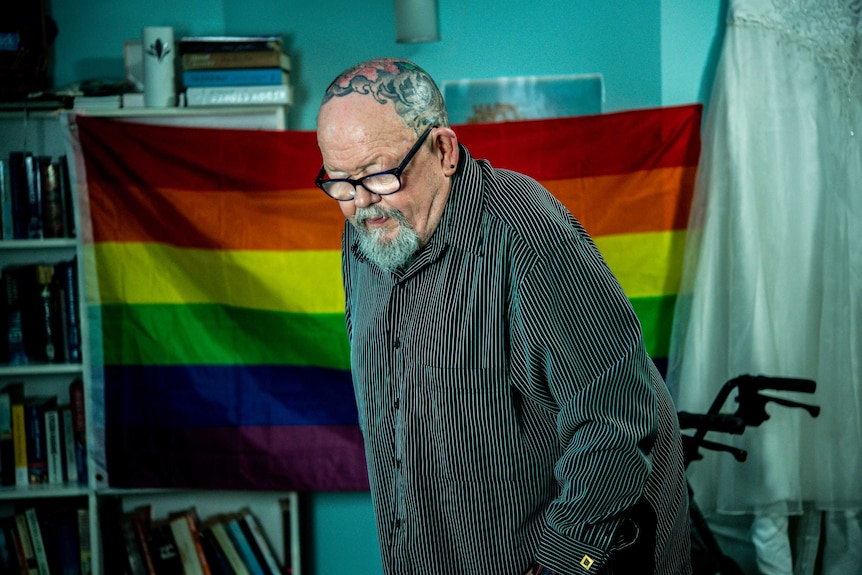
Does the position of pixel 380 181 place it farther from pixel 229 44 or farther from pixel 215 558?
pixel 215 558

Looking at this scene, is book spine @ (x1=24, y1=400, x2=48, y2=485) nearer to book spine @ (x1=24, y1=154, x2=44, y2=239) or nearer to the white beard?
book spine @ (x1=24, y1=154, x2=44, y2=239)

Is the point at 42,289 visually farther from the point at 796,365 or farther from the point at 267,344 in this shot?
the point at 796,365

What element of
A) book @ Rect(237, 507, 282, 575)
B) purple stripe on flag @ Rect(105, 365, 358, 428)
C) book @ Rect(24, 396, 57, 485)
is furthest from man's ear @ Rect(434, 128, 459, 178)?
book @ Rect(24, 396, 57, 485)

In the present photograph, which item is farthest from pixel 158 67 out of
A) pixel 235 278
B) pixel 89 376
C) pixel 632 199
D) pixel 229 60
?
pixel 632 199

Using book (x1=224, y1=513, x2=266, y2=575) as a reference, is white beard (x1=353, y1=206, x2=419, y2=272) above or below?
above

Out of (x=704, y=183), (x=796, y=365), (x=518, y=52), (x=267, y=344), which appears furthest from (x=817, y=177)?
(x=267, y=344)

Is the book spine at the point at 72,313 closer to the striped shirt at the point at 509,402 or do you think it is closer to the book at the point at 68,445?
the book at the point at 68,445

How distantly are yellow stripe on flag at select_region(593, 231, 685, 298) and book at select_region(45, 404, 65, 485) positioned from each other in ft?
6.00

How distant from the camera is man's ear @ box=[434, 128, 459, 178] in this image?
1299mm

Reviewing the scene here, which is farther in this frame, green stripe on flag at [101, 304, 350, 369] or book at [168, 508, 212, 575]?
book at [168, 508, 212, 575]

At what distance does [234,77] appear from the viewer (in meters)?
2.64

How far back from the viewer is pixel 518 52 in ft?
9.19

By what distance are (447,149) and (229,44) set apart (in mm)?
1570

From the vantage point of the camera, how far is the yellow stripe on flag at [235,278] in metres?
2.64
